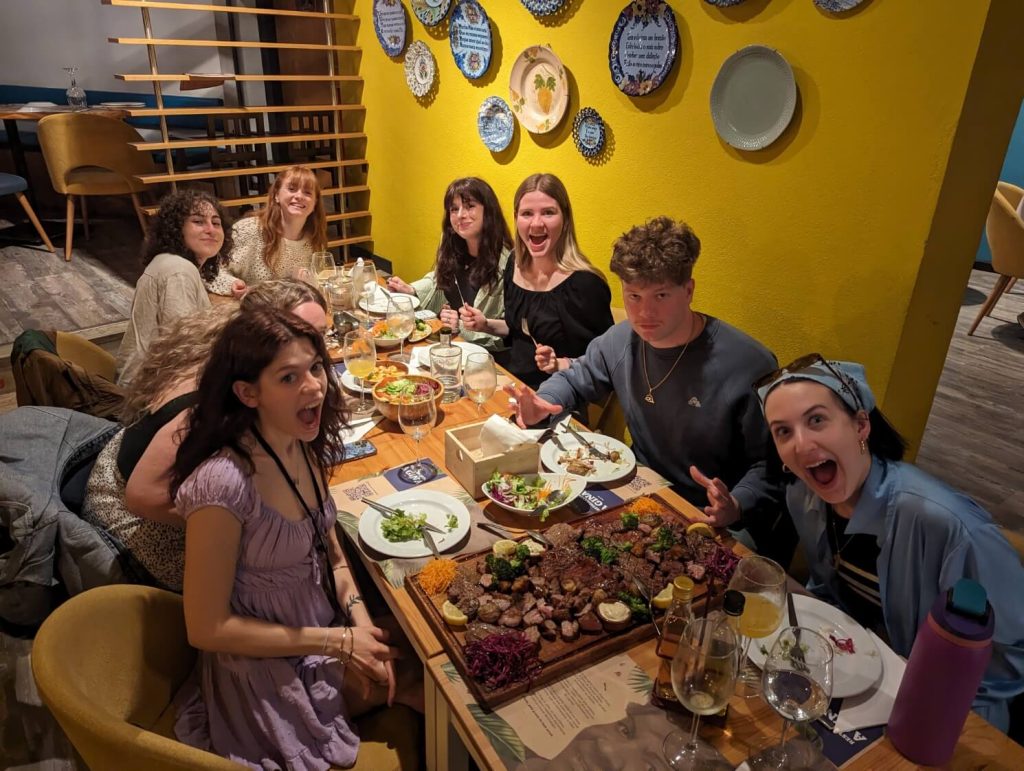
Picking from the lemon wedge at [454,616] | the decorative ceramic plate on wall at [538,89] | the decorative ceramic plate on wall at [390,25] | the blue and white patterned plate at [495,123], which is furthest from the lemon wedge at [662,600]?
the decorative ceramic plate on wall at [390,25]

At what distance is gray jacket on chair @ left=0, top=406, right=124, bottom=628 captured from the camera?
5.19 feet

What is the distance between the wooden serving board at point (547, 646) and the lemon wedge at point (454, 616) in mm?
12

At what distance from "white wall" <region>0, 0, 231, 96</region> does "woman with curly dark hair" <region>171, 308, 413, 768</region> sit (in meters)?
6.29

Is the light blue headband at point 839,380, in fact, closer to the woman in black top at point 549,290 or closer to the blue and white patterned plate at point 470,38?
the woman in black top at point 549,290

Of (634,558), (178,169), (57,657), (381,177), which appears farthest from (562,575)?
(178,169)

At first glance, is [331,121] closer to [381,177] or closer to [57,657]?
[381,177]

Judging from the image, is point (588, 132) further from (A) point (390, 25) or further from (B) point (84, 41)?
(B) point (84, 41)

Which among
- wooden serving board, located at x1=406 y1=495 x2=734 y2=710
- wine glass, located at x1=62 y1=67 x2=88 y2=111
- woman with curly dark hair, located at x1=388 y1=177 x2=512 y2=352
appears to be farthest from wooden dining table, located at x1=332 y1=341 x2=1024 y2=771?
wine glass, located at x1=62 y1=67 x2=88 y2=111

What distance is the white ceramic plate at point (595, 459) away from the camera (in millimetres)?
1851

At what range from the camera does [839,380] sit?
1.43 m

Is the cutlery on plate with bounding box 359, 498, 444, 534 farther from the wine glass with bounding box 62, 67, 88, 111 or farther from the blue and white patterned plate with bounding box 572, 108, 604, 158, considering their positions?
the wine glass with bounding box 62, 67, 88, 111

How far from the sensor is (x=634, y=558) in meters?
1.48

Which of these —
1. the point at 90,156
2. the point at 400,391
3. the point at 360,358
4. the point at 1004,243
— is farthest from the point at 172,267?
the point at 1004,243

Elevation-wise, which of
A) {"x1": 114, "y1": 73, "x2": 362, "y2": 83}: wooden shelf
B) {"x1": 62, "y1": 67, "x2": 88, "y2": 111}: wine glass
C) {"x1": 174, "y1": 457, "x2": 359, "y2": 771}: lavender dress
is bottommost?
{"x1": 174, "y1": 457, "x2": 359, "y2": 771}: lavender dress
